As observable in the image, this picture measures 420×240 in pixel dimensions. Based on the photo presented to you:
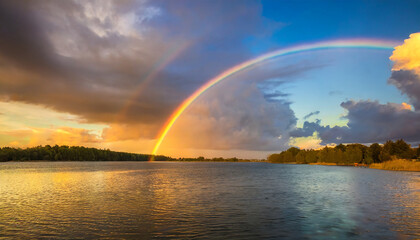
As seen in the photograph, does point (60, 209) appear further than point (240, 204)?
No

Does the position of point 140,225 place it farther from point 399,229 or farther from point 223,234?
point 399,229

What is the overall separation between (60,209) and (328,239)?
27421 mm

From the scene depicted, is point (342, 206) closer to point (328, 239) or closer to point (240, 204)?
point (240, 204)

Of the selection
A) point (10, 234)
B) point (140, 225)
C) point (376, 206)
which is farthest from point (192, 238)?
point (376, 206)

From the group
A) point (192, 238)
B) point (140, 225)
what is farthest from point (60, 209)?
point (192, 238)

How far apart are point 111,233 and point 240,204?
730 inches

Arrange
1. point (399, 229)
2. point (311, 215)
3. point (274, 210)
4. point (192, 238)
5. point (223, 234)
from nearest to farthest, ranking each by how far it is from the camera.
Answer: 1. point (192, 238)
2. point (223, 234)
3. point (399, 229)
4. point (311, 215)
5. point (274, 210)

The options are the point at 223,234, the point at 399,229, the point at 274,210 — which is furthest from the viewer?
the point at 274,210

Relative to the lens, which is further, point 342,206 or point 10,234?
point 342,206

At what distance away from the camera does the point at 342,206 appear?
3634 cm

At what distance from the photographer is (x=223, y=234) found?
2208 cm

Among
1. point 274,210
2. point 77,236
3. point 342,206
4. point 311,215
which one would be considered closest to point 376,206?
point 342,206

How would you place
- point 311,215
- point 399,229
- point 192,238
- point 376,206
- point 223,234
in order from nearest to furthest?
1. point 192,238
2. point 223,234
3. point 399,229
4. point 311,215
5. point 376,206

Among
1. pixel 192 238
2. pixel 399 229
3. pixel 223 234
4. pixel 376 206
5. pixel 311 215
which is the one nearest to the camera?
pixel 192 238
